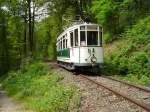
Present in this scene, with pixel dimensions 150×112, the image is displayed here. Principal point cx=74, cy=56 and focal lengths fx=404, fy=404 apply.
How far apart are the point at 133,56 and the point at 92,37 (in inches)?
103

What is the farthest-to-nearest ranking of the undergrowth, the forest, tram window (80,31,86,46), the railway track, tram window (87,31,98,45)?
1. the forest
2. tram window (87,31,98,45)
3. tram window (80,31,86,46)
4. the undergrowth
5. the railway track

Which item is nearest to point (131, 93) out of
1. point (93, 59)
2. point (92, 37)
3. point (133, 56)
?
point (93, 59)

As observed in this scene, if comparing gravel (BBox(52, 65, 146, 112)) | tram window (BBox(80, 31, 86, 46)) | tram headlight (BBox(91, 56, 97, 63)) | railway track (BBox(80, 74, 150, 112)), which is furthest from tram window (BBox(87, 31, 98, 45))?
gravel (BBox(52, 65, 146, 112))

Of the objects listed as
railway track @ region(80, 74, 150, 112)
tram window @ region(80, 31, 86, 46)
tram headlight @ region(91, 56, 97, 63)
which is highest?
tram window @ region(80, 31, 86, 46)

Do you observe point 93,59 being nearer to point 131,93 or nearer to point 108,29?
point 131,93

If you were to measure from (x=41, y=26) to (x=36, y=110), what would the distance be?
4614cm

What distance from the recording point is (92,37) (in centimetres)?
2264

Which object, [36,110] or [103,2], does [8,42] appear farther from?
[36,110]

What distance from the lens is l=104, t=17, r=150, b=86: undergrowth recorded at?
67.5ft

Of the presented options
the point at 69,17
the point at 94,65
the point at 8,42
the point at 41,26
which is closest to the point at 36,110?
the point at 94,65

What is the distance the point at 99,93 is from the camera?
14.8 meters

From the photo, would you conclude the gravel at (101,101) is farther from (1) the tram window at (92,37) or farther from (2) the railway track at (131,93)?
(1) the tram window at (92,37)

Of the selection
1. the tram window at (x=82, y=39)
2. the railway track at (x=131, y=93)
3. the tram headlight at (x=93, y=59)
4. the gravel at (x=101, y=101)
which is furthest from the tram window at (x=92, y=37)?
the gravel at (x=101, y=101)

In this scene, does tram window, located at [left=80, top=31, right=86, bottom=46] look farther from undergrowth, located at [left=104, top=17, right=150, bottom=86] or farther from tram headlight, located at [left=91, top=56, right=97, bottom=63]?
undergrowth, located at [left=104, top=17, right=150, bottom=86]
